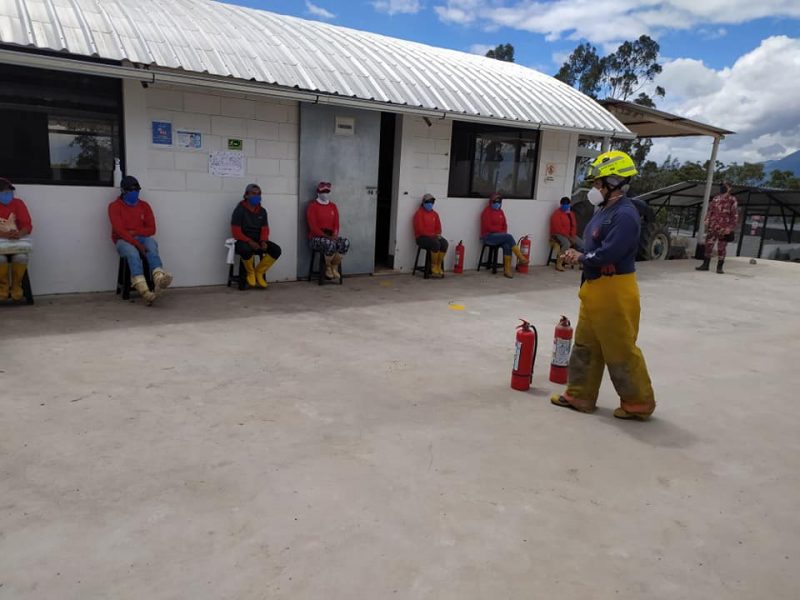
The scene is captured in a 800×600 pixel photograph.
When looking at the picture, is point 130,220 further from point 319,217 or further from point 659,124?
point 659,124

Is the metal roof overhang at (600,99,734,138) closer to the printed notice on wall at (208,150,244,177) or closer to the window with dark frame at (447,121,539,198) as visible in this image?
the window with dark frame at (447,121,539,198)

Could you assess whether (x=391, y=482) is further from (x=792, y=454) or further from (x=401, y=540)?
(x=792, y=454)

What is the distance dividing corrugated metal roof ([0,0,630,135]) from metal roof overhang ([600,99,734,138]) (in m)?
1.20

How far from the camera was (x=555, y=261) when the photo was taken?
1159 centimetres

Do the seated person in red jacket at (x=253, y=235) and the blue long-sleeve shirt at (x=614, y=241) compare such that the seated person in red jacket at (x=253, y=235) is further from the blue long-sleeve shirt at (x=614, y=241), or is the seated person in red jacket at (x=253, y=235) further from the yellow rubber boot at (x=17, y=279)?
the blue long-sleeve shirt at (x=614, y=241)

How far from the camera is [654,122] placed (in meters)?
13.1

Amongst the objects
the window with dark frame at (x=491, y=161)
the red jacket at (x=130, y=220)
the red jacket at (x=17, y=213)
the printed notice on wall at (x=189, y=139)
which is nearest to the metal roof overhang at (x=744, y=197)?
the window with dark frame at (x=491, y=161)

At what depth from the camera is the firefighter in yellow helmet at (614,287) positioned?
3887 mm

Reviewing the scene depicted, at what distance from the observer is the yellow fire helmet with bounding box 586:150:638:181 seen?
389 centimetres

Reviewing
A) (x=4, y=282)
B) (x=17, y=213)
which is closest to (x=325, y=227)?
(x=17, y=213)

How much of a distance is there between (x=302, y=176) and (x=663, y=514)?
22.0ft

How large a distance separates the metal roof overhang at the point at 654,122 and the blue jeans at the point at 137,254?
10184 mm

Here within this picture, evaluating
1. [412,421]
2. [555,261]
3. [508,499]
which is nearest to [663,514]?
[508,499]

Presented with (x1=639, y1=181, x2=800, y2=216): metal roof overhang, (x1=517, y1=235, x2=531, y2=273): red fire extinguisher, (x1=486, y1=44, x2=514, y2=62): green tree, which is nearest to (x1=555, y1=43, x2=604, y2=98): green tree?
(x1=486, y1=44, x2=514, y2=62): green tree
